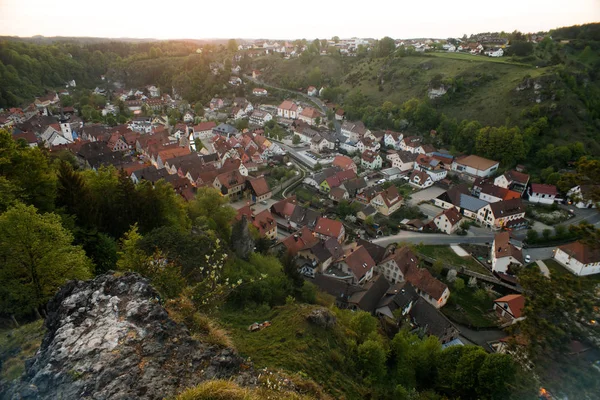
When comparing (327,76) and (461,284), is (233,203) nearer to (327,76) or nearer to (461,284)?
(461,284)

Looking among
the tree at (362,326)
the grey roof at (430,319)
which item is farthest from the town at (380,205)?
the tree at (362,326)

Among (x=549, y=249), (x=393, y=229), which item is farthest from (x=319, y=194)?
(x=549, y=249)

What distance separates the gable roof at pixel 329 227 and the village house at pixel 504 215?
57.7 ft

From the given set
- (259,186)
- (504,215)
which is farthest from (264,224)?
(504,215)

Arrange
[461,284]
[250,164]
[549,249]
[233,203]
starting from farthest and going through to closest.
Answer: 1. [250,164]
2. [233,203]
3. [549,249]
4. [461,284]

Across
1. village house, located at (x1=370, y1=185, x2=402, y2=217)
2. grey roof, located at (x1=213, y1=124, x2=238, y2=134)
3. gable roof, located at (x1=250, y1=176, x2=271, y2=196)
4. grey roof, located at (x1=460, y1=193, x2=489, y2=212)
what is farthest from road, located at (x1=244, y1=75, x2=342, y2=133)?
grey roof, located at (x1=460, y1=193, x2=489, y2=212)

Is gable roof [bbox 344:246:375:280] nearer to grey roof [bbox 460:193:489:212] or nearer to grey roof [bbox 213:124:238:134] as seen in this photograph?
grey roof [bbox 460:193:489:212]

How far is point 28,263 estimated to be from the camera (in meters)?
11.6

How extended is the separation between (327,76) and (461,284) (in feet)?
260

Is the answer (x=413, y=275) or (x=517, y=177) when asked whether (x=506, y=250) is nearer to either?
(x=413, y=275)

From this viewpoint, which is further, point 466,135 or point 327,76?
point 327,76

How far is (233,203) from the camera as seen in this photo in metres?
42.5

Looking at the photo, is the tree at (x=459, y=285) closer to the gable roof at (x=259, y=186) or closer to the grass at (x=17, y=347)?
the gable roof at (x=259, y=186)

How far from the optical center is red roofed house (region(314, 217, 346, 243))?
35.5 meters
